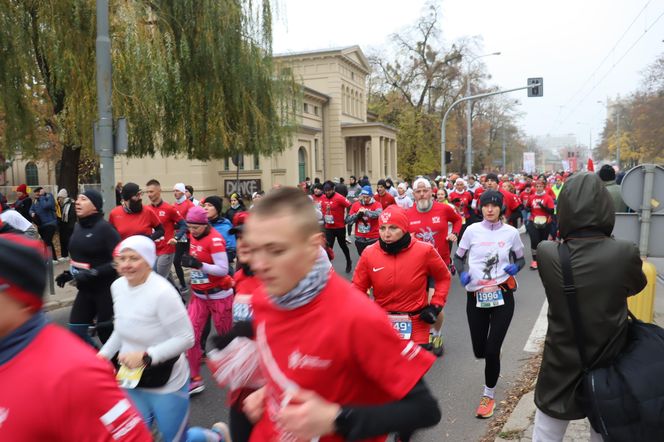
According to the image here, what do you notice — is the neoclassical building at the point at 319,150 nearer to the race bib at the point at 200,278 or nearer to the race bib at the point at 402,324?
the race bib at the point at 200,278

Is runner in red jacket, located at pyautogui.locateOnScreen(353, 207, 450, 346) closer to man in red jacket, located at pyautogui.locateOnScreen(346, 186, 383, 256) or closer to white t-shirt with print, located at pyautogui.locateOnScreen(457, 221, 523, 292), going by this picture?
white t-shirt with print, located at pyautogui.locateOnScreen(457, 221, 523, 292)

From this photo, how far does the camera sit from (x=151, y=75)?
1279 cm

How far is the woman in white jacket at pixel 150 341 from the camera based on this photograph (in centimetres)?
339

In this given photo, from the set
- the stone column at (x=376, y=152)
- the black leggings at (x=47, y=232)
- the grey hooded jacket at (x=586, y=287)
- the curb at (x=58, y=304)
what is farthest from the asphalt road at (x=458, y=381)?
the stone column at (x=376, y=152)

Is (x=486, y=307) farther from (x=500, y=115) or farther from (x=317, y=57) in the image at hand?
(x=500, y=115)

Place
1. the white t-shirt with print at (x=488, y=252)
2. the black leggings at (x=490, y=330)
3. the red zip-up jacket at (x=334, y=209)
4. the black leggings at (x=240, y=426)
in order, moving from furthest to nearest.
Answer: the red zip-up jacket at (x=334, y=209)
the white t-shirt with print at (x=488, y=252)
the black leggings at (x=490, y=330)
the black leggings at (x=240, y=426)

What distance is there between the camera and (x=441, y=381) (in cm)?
582

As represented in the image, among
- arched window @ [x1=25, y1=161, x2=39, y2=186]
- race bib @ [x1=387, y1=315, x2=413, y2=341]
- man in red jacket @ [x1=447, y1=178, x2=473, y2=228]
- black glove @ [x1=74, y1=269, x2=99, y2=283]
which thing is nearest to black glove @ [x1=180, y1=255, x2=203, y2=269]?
black glove @ [x1=74, y1=269, x2=99, y2=283]

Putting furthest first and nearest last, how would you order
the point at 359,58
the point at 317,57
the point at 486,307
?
1. the point at 359,58
2. the point at 317,57
3. the point at 486,307

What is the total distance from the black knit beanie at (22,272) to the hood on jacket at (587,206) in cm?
254

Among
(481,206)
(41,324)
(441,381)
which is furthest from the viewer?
(441,381)

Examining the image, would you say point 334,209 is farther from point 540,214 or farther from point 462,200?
point 540,214

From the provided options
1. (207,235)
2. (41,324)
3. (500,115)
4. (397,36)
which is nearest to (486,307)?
(207,235)

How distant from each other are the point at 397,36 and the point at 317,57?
24.8ft
